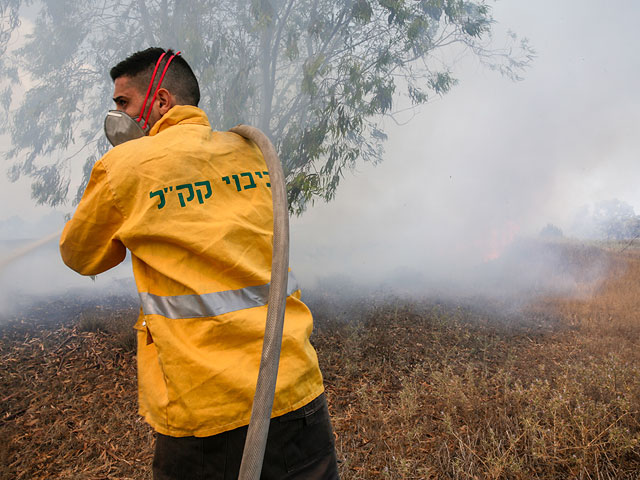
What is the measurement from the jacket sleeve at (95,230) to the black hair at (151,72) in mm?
556

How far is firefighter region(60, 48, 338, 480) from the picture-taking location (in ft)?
3.77

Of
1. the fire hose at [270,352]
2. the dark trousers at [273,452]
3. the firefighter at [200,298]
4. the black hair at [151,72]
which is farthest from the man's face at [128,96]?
the dark trousers at [273,452]

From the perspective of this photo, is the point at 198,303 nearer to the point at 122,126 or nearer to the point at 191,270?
the point at 191,270

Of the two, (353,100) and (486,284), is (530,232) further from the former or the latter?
(353,100)

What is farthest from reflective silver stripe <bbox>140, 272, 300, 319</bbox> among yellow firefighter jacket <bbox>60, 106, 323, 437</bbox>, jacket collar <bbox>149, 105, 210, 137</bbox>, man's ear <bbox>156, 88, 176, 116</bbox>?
man's ear <bbox>156, 88, 176, 116</bbox>

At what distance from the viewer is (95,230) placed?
130cm

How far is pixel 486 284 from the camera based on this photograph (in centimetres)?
932

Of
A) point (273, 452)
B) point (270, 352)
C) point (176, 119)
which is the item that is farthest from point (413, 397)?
point (176, 119)

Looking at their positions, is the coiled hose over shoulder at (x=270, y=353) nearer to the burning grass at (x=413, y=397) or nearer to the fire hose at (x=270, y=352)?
the fire hose at (x=270, y=352)

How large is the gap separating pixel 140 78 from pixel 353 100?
15.9 ft

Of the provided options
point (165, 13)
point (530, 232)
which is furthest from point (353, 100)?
point (530, 232)

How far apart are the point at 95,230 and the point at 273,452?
0.86 meters

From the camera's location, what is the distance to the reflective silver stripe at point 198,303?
116 centimetres

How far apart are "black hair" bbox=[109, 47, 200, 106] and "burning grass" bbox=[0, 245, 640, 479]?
253cm
